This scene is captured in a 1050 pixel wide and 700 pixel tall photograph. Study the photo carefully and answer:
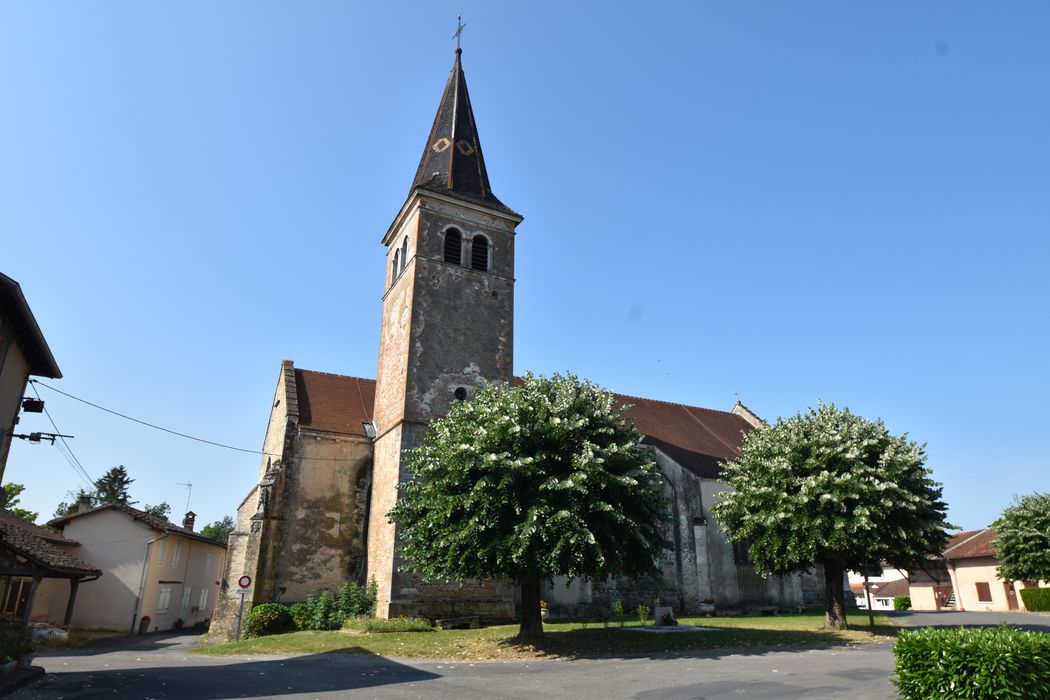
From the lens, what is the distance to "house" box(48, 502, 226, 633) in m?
30.6

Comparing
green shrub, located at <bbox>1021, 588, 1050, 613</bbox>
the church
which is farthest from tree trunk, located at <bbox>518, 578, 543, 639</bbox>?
green shrub, located at <bbox>1021, 588, 1050, 613</bbox>

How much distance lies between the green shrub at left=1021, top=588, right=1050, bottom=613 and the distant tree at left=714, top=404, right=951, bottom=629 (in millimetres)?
17118

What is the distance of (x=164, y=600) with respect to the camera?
33.2 metres

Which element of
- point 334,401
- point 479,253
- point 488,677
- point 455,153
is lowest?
point 488,677

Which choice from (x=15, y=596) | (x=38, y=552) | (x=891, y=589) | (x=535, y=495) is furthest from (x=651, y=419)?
(x=891, y=589)

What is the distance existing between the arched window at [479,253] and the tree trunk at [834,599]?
16.1 meters

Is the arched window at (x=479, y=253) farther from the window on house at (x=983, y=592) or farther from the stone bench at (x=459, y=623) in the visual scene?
the window on house at (x=983, y=592)

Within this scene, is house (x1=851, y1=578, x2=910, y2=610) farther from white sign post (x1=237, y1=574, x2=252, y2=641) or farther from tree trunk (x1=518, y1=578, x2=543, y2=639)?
white sign post (x1=237, y1=574, x2=252, y2=641)

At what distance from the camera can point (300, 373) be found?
28484 mm

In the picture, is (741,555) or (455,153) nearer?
(741,555)

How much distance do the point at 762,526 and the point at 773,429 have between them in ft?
9.58

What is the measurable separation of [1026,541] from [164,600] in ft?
133

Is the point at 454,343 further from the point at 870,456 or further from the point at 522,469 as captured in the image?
the point at 870,456

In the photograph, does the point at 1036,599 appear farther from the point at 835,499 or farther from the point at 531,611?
the point at 531,611
